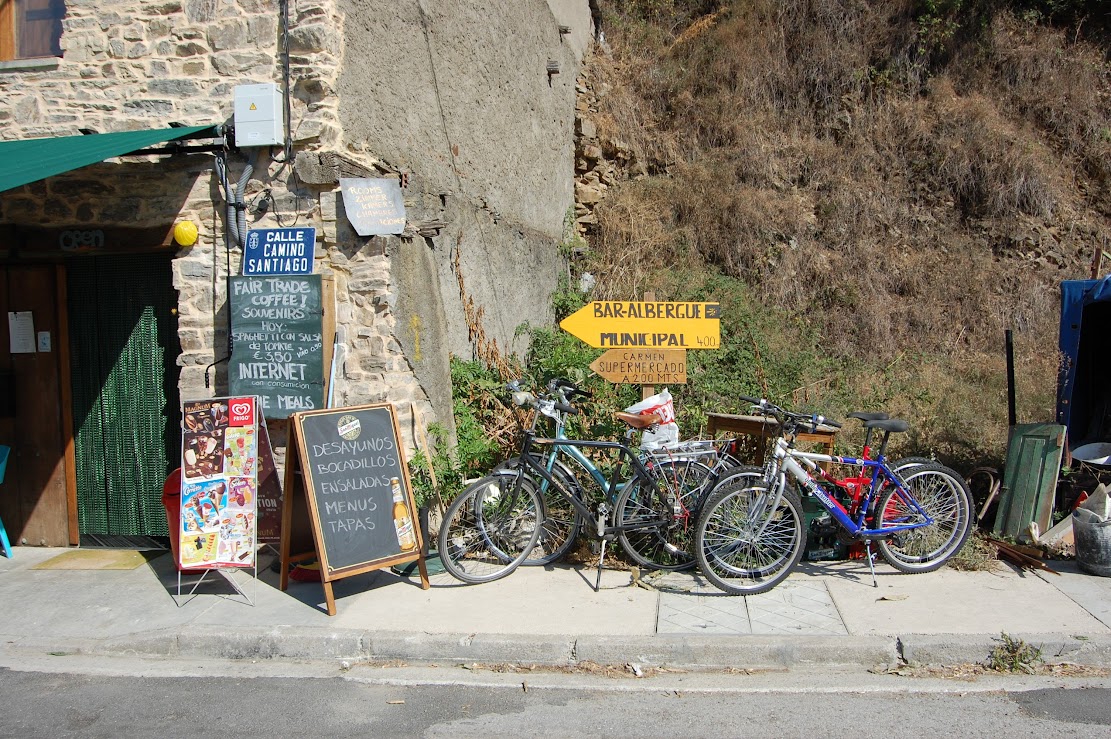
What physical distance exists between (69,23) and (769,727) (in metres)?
7.13

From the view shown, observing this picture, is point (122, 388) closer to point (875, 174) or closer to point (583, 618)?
point (583, 618)

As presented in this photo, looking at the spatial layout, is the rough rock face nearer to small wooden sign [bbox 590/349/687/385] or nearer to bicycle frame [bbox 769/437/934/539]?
small wooden sign [bbox 590/349/687/385]

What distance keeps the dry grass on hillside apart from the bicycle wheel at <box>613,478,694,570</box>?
4353 mm

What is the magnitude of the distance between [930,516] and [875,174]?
8084 millimetres

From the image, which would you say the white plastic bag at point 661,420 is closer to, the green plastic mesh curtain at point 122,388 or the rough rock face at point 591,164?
the green plastic mesh curtain at point 122,388

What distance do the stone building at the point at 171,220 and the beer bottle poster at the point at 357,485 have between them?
2.57 feet

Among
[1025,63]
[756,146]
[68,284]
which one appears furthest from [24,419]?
[1025,63]

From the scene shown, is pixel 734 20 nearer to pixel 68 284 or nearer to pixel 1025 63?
pixel 1025 63

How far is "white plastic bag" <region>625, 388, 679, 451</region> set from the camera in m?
5.73

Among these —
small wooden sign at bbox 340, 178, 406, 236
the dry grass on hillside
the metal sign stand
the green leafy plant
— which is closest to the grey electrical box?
small wooden sign at bbox 340, 178, 406, 236

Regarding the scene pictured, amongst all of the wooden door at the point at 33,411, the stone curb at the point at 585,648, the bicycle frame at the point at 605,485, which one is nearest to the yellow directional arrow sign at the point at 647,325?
the bicycle frame at the point at 605,485

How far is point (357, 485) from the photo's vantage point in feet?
17.5

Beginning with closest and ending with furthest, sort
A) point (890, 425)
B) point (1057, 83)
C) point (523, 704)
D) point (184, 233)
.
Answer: point (523, 704) < point (890, 425) < point (184, 233) < point (1057, 83)

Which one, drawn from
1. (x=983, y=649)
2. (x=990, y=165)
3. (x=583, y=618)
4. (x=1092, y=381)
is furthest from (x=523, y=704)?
(x=990, y=165)
